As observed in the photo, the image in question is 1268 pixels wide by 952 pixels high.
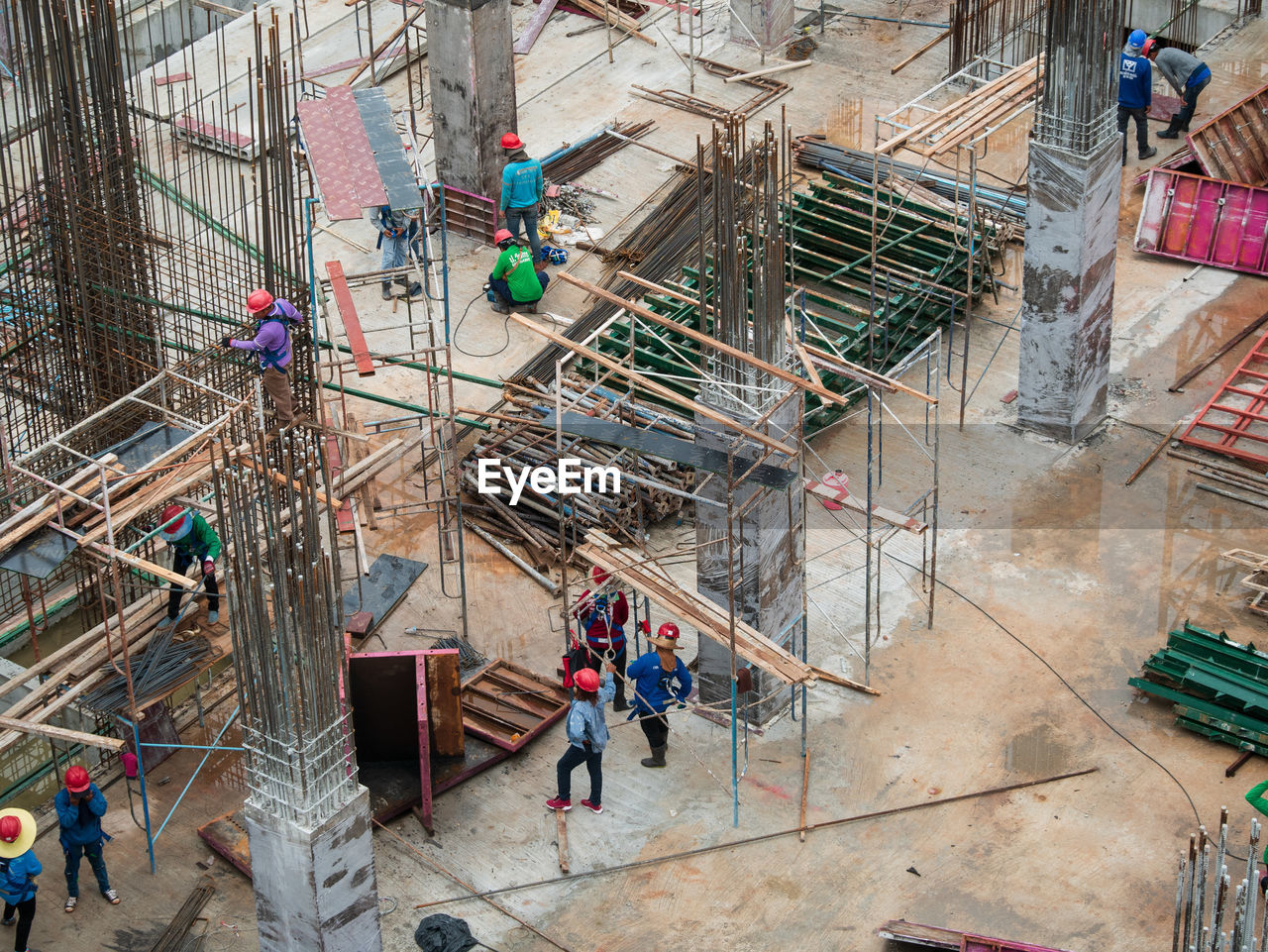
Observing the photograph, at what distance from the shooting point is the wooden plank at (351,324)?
24547 mm

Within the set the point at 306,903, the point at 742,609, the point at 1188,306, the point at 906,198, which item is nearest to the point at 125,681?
the point at 306,903

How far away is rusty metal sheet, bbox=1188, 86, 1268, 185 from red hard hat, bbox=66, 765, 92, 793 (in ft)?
63.1

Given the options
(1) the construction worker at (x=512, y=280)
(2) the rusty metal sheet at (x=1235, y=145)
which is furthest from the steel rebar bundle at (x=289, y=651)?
(2) the rusty metal sheet at (x=1235, y=145)

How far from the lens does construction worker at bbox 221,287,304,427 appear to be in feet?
79.5

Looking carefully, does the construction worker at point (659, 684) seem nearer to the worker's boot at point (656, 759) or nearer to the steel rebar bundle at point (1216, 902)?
the worker's boot at point (656, 759)

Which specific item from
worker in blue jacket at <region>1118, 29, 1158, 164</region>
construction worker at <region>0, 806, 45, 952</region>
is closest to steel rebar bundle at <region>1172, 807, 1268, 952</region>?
construction worker at <region>0, 806, 45, 952</region>

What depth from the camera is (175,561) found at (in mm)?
23266

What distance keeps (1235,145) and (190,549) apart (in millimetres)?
17080

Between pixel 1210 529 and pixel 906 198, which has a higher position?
pixel 906 198

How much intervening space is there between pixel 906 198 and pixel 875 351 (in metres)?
2.88

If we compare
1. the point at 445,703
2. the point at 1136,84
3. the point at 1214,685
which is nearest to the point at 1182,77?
the point at 1136,84

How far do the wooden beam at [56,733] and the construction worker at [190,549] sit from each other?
2.12 meters

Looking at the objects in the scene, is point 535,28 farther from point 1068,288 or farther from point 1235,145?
point 1068,288

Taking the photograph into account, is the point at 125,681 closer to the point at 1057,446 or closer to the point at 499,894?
the point at 499,894
